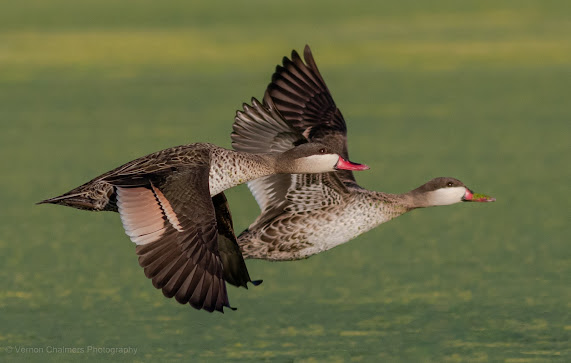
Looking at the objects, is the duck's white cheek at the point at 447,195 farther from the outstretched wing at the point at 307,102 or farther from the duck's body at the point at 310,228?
the outstretched wing at the point at 307,102

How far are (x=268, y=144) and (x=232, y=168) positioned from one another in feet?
3.79

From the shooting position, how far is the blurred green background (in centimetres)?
1003

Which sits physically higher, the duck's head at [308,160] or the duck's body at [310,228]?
the duck's head at [308,160]

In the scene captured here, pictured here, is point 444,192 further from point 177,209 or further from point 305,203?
point 177,209

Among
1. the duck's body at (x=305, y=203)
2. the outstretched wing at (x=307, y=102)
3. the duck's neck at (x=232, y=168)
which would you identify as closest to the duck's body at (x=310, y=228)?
the duck's body at (x=305, y=203)

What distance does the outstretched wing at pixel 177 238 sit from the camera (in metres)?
7.89

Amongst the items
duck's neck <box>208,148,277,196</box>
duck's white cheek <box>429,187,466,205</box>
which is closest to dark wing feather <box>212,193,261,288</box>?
duck's neck <box>208,148,277,196</box>

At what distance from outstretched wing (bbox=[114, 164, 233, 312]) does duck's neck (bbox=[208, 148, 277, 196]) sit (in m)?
0.96

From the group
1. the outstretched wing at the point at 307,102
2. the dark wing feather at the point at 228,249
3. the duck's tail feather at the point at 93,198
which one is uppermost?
the outstretched wing at the point at 307,102

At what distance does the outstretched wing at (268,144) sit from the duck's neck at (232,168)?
0.55 metres

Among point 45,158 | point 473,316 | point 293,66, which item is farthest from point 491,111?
point 473,316

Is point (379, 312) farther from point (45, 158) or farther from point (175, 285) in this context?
point (45, 158)

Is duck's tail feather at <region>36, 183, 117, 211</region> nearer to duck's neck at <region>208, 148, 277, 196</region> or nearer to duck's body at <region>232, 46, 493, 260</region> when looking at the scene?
duck's neck at <region>208, 148, 277, 196</region>

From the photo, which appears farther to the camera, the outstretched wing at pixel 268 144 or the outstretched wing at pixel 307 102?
the outstretched wing at pixel 307 102
